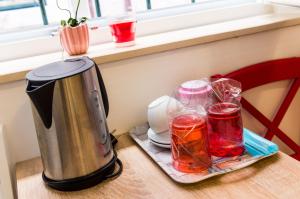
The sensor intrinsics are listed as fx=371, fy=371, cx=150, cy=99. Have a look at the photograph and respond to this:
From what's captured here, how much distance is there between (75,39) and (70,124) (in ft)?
1.23

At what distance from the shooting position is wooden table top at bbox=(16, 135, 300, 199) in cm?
78

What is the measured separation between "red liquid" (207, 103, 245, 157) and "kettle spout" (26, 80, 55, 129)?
0.38 meters

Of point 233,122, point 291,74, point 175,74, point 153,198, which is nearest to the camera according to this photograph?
point 153,198

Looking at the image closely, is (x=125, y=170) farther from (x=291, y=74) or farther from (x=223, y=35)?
(x=291, y=74)

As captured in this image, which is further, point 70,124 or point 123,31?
point 123,31

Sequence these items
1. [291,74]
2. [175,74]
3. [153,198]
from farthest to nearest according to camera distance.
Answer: [291,74] < [175,74] < [153,198]

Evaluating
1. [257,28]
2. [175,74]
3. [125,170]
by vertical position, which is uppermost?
[257,28]

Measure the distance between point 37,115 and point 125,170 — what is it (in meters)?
0.25

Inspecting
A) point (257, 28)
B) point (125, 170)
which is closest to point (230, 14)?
point (257, 28)

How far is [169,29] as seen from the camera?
53.2 inches

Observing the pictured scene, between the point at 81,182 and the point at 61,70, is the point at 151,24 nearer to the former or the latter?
the point at 61,70

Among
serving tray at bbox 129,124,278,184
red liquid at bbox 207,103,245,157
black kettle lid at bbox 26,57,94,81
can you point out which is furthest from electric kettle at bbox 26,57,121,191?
red liquid at bbox 207,103,245,157

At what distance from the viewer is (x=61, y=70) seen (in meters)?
0.86

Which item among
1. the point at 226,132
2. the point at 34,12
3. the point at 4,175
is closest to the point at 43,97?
the point at 4,175
